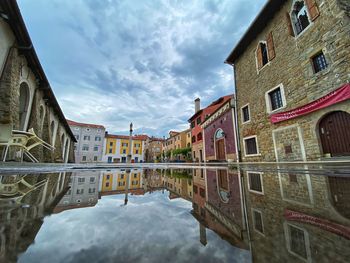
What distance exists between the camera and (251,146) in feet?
32.8

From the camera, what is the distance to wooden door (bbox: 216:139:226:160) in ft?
42.9

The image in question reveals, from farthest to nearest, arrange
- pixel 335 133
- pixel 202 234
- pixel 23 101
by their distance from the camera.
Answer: pixel 23 101, pixel 335 133, pixel 202 234

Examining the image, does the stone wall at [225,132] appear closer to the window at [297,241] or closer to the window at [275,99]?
the window at [275,99]

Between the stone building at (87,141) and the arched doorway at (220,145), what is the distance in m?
34.5

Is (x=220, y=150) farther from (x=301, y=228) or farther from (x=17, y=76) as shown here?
(x=301, y=228)

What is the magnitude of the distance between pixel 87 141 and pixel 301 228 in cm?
4390

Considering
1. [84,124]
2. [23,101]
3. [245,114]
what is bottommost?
[23,101]

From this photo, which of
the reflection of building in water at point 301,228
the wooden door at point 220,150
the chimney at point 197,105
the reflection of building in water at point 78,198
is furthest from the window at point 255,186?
the chimney at point 197,105

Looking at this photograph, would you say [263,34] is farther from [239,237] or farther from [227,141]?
[239,237]

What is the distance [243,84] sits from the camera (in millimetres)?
11055

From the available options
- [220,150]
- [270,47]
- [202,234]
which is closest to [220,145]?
[220,150]

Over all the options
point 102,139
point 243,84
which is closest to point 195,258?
point 243,84

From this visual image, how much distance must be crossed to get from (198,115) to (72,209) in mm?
22743

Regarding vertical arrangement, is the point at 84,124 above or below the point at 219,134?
above
